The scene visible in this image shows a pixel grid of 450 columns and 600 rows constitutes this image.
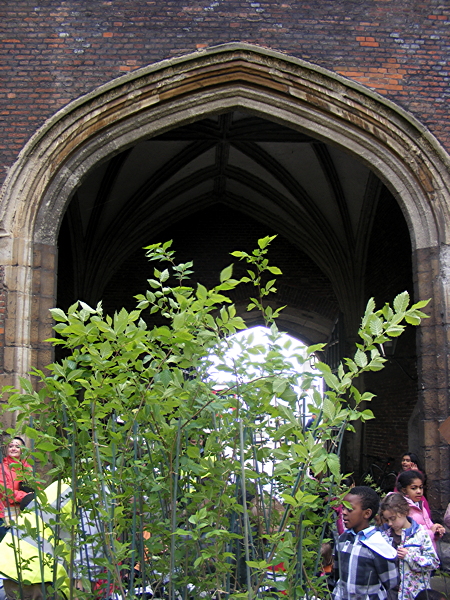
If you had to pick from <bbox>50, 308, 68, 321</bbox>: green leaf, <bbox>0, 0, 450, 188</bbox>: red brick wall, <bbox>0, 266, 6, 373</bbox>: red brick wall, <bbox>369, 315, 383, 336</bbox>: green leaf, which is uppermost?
<bbox>0, 0, 450, 188</bbox>: red brick wall

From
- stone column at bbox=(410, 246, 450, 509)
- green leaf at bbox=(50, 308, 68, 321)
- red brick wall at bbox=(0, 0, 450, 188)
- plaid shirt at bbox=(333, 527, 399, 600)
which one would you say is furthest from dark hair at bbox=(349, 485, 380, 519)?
red brick wall at bbox=(0, 0, 450, 188)

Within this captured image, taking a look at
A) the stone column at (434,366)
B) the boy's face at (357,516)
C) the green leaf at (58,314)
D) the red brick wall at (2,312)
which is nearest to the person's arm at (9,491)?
the green leaf at (58,314)

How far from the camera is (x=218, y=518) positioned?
1.95 m

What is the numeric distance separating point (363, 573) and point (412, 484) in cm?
171

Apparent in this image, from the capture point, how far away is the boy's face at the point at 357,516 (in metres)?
2.88

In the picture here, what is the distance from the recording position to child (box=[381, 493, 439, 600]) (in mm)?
3244

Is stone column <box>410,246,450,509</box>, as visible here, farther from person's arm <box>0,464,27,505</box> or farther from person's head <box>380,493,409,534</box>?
person's arm <box>0,464,27,505</box>

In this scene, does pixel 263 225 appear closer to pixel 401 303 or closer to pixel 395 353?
pixel 395 353

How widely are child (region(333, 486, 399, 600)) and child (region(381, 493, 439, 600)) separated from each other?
0.38 metres

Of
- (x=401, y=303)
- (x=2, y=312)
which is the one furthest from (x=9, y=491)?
(x=2, y=312)

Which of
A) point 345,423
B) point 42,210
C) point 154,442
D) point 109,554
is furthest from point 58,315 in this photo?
point 42,210

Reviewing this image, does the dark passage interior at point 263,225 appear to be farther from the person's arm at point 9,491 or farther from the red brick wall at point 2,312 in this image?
the person's arm at point 9,491

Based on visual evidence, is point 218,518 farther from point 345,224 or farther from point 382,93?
point 345,224

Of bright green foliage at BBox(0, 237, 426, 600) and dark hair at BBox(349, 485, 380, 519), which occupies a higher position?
bright green foliage at BBox(0, 237, 426, 600)
